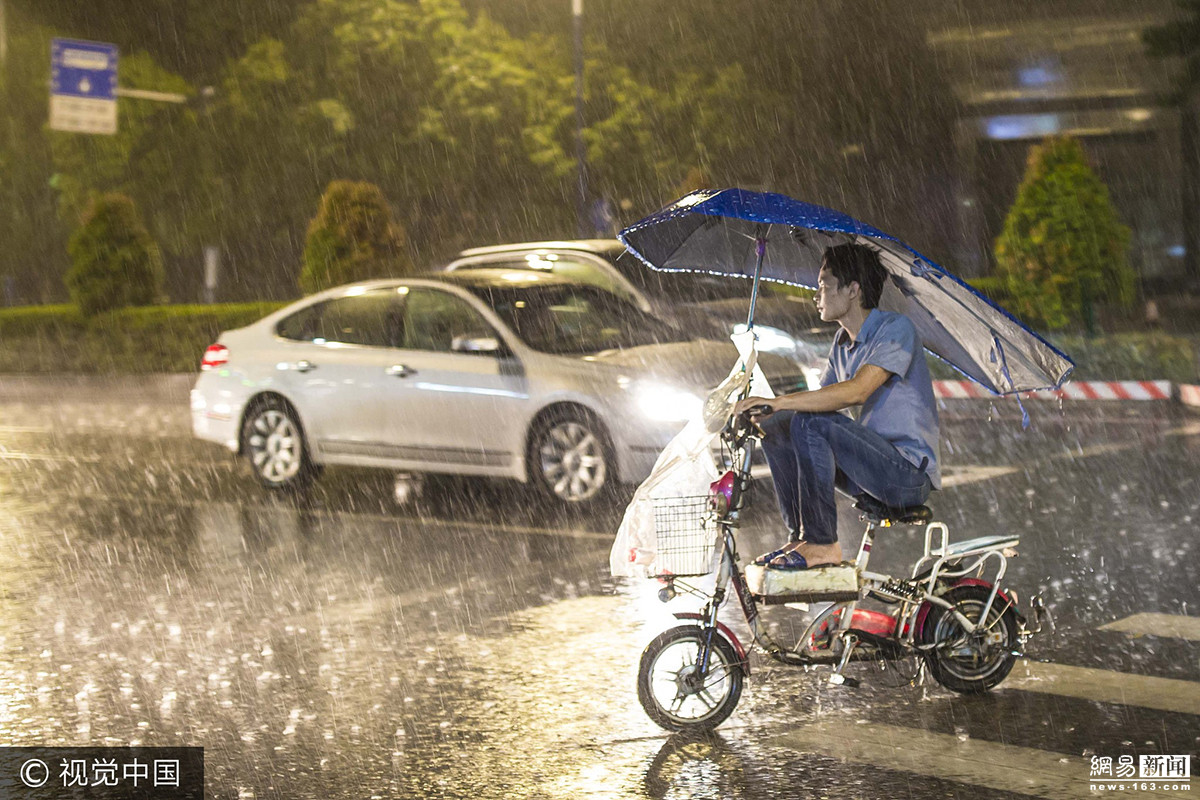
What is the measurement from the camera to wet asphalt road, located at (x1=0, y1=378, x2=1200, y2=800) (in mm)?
5125

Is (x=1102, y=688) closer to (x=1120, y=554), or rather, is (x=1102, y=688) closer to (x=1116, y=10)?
(x=1120, y=554)

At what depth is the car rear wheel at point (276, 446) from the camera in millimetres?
11648

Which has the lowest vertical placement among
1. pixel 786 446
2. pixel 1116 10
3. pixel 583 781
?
pixel 583 781

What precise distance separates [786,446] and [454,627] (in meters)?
2.25

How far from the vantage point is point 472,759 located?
5.22 meters

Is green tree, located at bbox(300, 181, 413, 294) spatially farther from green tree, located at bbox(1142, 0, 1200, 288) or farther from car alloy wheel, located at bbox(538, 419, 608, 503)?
car alloy wheel, located at bbox(538, 419, 608, 503)

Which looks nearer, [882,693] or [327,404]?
[882,693]

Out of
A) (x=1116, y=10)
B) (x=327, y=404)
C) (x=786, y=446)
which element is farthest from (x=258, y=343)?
(x=1116, y=10)

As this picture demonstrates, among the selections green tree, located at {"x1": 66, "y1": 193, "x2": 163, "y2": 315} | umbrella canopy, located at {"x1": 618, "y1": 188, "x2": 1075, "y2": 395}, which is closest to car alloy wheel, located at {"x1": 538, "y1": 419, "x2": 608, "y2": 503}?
umbrella canopy, located at {"x1": 618, "y1": 188, "x2": 1075, "y2": 395}

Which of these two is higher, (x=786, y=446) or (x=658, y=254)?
(x=658, y=254)

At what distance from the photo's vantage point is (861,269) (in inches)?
232

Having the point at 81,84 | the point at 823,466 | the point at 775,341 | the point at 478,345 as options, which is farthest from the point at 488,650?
the point at 81,84

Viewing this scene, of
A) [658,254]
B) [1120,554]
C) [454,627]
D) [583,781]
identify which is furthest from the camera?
[1120,554]

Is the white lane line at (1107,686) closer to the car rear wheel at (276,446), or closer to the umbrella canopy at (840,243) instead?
the umbrella canopy at (840,243)
